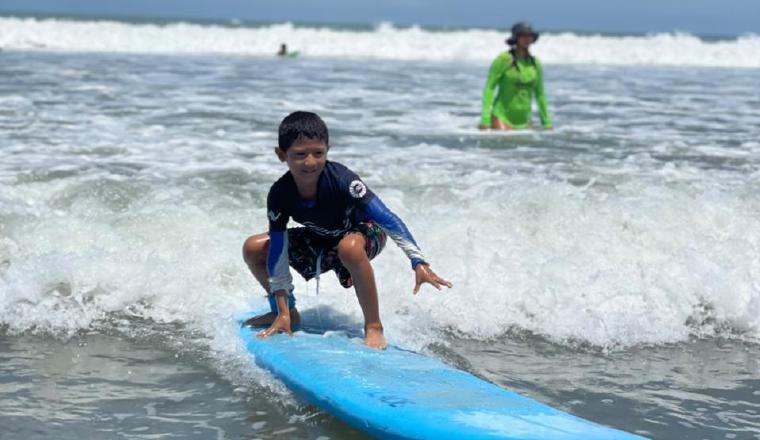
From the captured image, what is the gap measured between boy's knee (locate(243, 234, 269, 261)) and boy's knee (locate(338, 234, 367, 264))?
427mm

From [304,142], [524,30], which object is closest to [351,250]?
[304,142]

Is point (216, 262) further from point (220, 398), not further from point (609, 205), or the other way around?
point (609, 205)

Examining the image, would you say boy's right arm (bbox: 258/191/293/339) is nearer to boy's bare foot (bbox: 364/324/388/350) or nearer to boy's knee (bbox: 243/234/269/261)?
boy's knee (bbox: 243/234/269/261)

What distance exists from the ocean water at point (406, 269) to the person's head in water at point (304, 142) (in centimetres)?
87

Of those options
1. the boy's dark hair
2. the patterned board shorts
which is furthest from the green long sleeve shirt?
the boy's dark hair

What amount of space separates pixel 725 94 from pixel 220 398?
50.4 feet

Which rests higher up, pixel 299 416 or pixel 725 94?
pixel 725 94

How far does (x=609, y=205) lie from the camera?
643 centimetres

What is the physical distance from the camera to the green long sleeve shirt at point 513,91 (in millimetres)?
10070

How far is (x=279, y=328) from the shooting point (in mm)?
4125

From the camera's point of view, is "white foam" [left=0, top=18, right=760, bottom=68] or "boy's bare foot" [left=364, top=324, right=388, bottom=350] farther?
"white foam" [left=0, top=18, right=760, bottom=68]

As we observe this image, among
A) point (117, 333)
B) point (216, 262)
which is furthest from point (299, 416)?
point (216, 262)

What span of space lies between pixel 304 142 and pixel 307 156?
6 cm

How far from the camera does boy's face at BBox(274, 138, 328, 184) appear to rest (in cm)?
381
